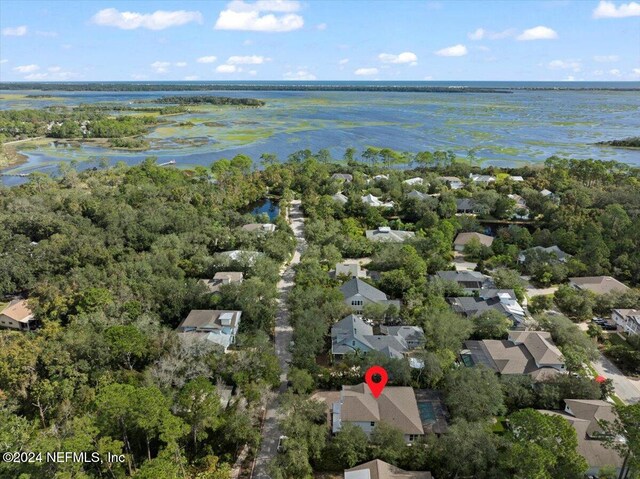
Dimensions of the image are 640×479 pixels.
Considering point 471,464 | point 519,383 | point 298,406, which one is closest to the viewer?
point 471,464

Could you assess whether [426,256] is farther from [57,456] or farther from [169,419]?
[57,456]

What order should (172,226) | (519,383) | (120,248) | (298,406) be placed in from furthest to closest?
(172,226)
(120,248)
(519,383)
(298,406)

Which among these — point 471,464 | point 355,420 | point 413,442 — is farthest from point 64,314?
point 471,464

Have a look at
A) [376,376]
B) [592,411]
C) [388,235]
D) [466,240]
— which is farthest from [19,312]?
[466,240]

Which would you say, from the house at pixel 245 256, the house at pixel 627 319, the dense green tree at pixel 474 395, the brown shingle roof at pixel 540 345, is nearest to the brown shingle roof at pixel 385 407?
the dense green tree at pixel 474 395

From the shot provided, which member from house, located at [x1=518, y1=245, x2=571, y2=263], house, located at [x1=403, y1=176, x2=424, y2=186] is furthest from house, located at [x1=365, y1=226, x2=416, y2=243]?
house, located at [x1=403, y1=176, x2=424, y2=186]

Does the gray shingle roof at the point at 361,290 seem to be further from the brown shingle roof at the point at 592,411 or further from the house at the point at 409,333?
the brown shingle roof at the point at 592,411

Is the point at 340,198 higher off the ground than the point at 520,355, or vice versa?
the point at 340,198

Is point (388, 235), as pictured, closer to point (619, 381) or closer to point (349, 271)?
point (349, 271)
